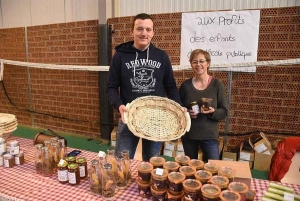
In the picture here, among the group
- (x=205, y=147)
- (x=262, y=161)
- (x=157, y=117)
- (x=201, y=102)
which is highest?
(x=201, y=102)

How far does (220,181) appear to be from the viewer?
124 centimetres

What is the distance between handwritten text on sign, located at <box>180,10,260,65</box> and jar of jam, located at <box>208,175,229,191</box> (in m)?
2.19

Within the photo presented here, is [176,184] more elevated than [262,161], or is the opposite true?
[176,184]

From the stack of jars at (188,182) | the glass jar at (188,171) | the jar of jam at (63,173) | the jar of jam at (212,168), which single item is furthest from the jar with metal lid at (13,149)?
the jar of jam at (212,168)

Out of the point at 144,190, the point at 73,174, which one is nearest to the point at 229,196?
the point at 144,190

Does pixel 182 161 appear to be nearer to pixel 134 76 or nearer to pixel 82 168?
pixel 82 168

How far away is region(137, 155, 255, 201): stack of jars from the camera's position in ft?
3.78

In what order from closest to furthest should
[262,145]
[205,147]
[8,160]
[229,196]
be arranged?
1. [229,196]
2. [8,160]
3. [205,147]
4. [262,145]

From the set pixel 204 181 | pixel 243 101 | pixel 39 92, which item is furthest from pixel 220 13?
pixel 39 92

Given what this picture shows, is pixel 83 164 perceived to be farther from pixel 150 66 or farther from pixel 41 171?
pixel 150 66

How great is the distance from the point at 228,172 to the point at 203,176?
0.49 ft

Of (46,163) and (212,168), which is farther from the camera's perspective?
(46,163)

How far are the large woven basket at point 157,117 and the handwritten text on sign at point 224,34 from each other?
157 cm

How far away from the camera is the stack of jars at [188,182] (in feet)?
3.78
